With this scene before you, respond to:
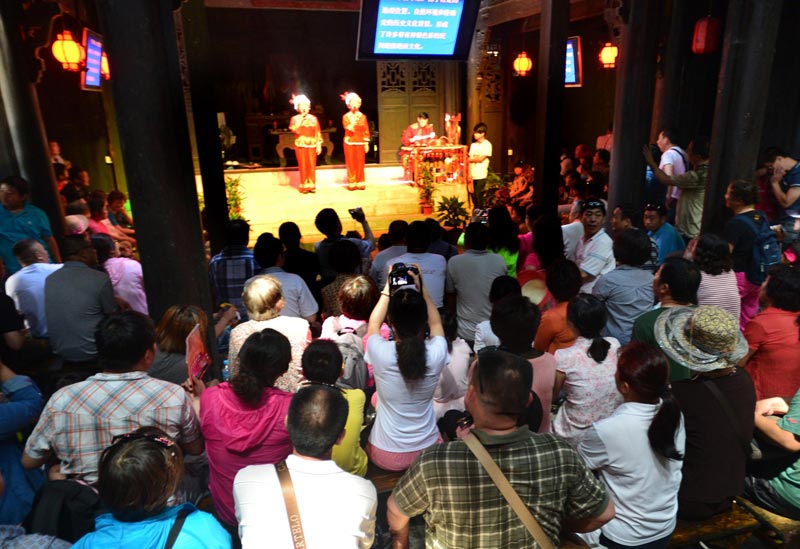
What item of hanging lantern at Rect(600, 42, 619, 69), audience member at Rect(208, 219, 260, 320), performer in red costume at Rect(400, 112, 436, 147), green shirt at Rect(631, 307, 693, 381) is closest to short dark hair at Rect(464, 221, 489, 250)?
green shirt at Rect(631, 307, 693, 381)

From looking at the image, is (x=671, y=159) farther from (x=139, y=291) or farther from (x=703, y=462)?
(x=139, y=291)

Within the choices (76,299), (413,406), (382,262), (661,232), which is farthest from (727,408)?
(76,299)

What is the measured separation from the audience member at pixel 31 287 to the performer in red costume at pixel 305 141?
23.5 ft

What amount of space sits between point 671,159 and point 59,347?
5.99m

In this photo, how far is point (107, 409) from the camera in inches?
86.7

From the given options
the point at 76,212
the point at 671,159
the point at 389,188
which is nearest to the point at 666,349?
the point at 671,159

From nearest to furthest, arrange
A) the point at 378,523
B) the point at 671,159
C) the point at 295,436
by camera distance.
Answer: the point at 295,436
the point at 378,523
the point at 671,159

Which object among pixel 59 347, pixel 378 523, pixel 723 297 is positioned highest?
pixel 723 297

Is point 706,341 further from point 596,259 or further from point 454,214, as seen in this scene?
point 454,214

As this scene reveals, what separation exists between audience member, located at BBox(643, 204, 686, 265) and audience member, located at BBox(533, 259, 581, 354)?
195 centimetres

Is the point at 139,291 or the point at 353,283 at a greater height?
the point at 353,283

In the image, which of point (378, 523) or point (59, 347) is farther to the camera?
point (59, 347)

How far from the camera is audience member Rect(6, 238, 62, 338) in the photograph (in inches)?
160

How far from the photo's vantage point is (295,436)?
69.8 inches
